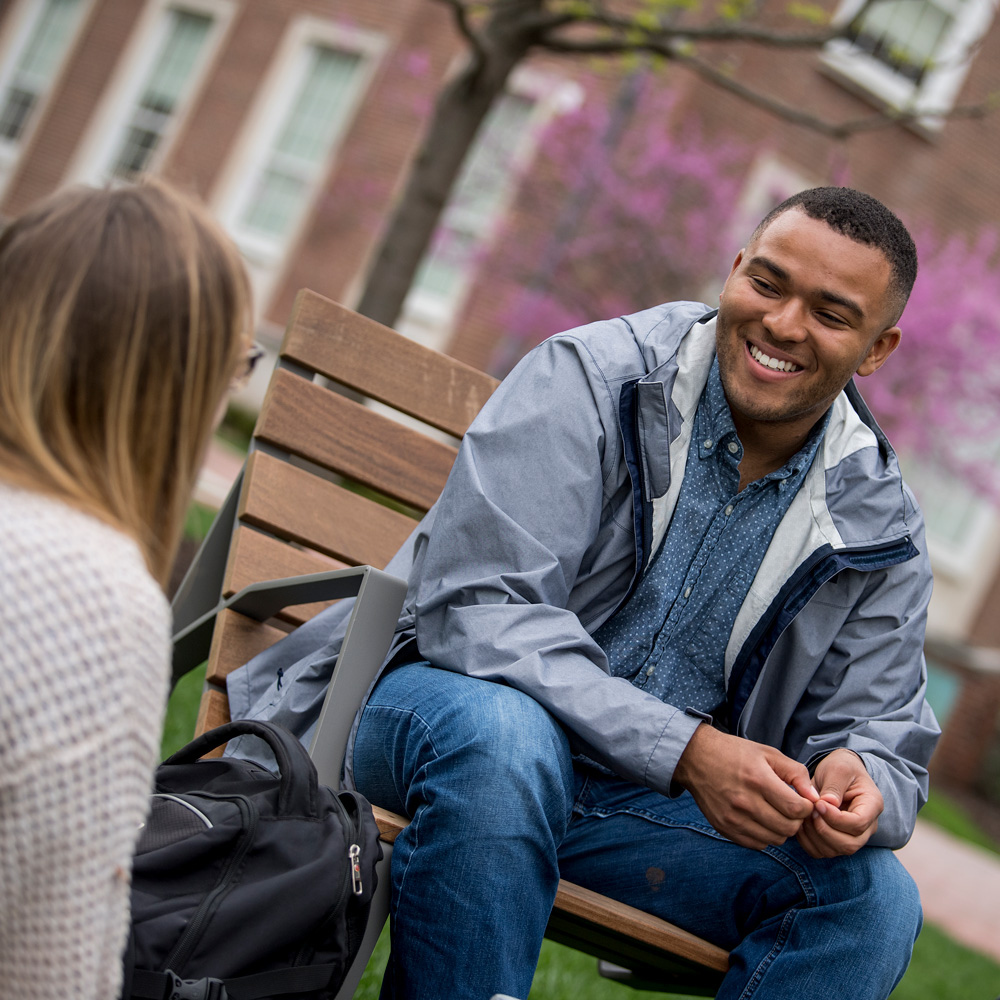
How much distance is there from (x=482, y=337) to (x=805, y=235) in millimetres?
11820

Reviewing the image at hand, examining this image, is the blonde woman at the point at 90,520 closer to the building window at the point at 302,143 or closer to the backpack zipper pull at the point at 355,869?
the backpack zipper pull at the point at 355,869

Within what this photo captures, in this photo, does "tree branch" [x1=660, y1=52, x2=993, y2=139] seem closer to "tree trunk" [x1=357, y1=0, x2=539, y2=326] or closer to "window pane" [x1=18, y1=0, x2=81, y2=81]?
"tree trunk" [x1=357, y1=0, x2=539, y2=326]

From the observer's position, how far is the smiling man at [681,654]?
2105 mm

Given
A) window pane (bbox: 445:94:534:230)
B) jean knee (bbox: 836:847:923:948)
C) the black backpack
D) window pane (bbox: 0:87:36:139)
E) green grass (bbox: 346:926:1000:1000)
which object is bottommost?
green grass (bbox: 346:926:1000:1000)

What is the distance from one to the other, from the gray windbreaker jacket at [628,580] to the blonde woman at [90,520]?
2.98 feet

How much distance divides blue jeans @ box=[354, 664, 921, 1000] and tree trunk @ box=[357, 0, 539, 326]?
470 cm

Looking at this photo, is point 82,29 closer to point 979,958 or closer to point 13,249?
point 979,958

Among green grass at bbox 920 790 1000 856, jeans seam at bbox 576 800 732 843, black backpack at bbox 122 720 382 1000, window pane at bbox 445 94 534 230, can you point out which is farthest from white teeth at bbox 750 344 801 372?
window pane at bbox 445 94 534 230

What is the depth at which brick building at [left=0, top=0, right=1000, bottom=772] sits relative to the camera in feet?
46.4

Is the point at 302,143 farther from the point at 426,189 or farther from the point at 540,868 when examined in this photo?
the point at 540,868

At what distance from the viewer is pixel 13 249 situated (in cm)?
143

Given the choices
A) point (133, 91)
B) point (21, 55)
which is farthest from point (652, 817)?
point (21, 55)

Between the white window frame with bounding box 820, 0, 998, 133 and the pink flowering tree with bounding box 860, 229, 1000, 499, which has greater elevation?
the white window frame with bounding box 820, 0, 998, 133

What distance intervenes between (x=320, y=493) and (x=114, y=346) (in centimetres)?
181
